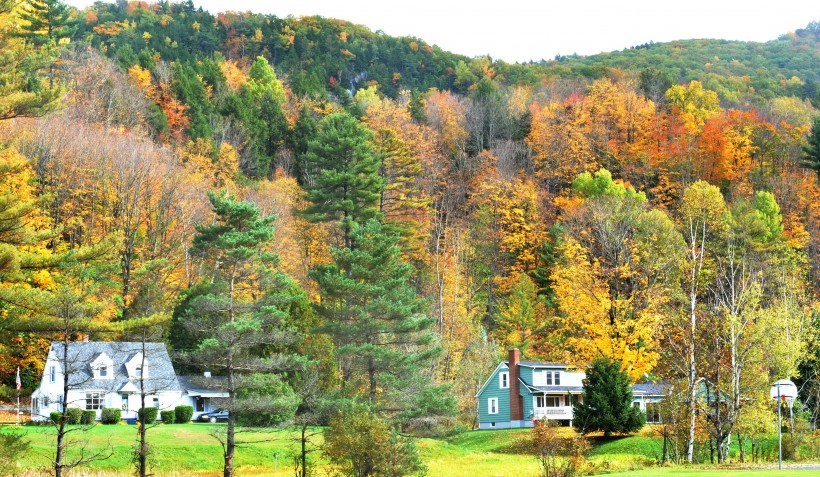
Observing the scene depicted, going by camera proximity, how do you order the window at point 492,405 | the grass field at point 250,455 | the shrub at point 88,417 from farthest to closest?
the window at point 492,405 < the shrub at point 88,417 < the grass field at point 250,455

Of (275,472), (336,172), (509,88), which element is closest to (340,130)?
(336,172)

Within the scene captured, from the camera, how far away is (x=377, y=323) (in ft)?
133

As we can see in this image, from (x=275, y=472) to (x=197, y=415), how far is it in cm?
1710

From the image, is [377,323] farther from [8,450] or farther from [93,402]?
[93,402]

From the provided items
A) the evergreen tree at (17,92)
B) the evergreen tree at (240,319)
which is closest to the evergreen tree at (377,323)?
the evergreen tree at (240,319)

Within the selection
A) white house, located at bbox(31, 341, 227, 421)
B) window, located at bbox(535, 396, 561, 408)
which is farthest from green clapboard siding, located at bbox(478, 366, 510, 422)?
white house, located at bbox(31, 341, 227, 421)

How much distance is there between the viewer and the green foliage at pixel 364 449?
2992cm

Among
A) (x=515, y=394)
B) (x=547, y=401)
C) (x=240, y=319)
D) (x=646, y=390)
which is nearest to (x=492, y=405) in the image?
(x=515, y=394)

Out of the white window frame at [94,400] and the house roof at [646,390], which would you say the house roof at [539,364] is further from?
the white window frame at [94,400]

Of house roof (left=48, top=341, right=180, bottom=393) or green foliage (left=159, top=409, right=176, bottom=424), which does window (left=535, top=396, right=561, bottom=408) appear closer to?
house roof (left=48, top=341, right=180, bottom=393)

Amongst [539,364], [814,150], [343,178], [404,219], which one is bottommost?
[539,364]

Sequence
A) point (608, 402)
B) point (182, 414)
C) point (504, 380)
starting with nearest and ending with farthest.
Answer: point (608, 402), point (182, 414), point (504, 380)

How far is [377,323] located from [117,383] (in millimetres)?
19402

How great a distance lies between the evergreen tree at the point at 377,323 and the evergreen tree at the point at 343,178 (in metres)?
9.74
